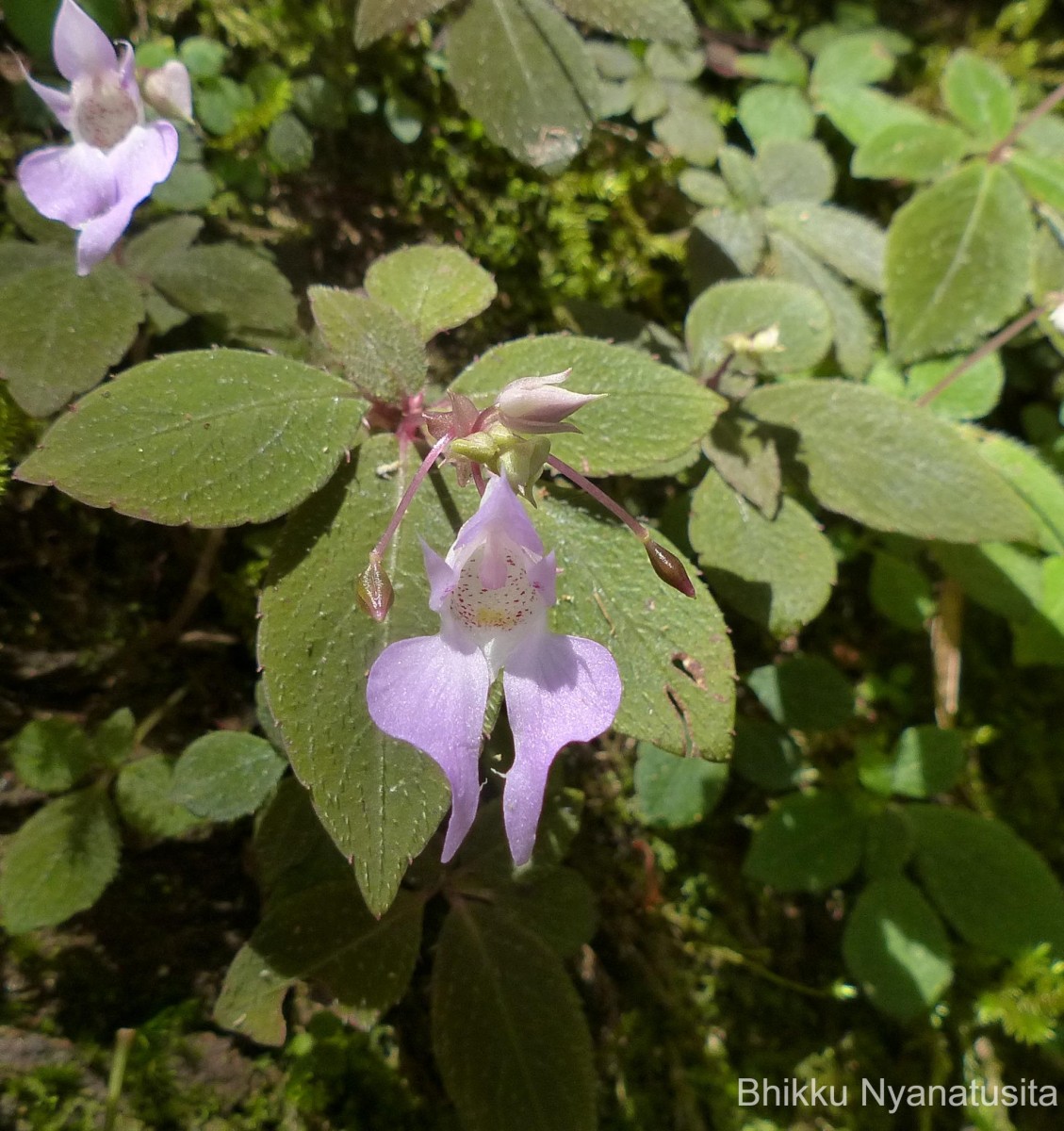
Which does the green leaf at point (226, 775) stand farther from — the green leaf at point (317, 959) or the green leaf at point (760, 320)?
the green leaf at point (760, 320)

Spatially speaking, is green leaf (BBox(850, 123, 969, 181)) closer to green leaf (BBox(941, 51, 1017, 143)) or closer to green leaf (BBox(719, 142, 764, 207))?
green leaf (BBox(941, 51, 1017, 143))

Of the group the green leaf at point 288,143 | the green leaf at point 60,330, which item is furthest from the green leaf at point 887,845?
the green leaf at point 288,143

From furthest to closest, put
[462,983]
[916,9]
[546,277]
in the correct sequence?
1. [916,9]
2. [546,277]
3. [462,983]

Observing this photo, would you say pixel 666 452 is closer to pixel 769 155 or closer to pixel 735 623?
pixel 735 623

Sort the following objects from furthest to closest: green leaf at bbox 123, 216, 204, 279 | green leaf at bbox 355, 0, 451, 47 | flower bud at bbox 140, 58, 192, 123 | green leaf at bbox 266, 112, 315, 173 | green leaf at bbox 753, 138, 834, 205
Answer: green leaf at bbox 753, 138, 834, 205, green leaf at bbox 266, 112, 315, 173, green leaf at bbox 123, 216, 204, 279, green leaf at bbox 355, 0, 451, 47, flower bud at bbox 140, 58, 192, 123

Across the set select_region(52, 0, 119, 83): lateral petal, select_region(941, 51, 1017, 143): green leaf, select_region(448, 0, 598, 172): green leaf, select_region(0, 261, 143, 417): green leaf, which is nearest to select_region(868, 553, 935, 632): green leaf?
select_region(941, 51, 1017, 143): green leaf

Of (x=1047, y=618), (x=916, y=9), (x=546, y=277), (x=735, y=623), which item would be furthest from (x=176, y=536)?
(x=916, y=9)
